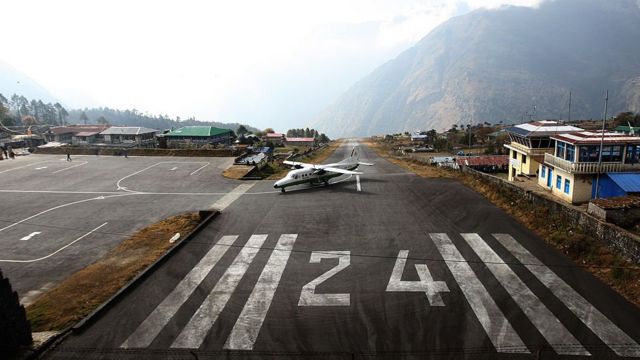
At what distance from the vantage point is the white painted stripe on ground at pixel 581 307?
18.3 m

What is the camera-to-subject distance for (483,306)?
2172 centimetres

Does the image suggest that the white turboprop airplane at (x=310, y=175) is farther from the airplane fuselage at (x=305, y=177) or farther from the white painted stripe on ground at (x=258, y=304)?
the white painted stripe on ground at (x=258, y=304)

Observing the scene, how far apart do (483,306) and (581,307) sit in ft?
17.5

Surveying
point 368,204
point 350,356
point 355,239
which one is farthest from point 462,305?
point 368,204

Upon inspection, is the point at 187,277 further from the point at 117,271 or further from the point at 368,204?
the point at 368,204

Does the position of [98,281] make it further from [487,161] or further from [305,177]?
[487,161]

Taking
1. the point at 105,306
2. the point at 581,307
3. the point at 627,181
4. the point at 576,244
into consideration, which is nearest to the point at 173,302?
the point at 105,306

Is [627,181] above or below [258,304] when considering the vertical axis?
above

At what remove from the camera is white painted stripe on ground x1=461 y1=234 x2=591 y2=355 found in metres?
18.4

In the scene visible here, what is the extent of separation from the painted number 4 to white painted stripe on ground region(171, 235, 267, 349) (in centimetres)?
1015

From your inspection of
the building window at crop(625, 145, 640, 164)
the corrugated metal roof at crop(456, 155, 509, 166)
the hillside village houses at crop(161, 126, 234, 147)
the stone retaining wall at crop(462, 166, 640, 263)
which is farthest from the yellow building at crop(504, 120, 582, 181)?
the hillside village houses at crop(161, 126, 234, 147)

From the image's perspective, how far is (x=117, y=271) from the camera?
28.5 m

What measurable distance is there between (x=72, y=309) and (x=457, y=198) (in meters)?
36.7

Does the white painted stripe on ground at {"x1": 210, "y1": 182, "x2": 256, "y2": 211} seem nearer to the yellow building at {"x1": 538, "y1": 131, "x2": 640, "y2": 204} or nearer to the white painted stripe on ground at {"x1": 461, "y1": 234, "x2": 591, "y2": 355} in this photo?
the white painted stripe on ground at {"x1": 461, "y1": 234, "x2": 591, "y2": 355}
